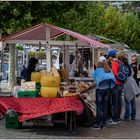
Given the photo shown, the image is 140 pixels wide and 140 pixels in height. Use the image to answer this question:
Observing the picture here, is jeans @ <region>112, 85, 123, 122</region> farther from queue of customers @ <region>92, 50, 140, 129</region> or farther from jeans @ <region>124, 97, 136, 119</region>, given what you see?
jeans @ <region>124, 97, 136, 119</region>

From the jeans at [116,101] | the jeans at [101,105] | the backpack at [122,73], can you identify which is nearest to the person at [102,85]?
the jeans at [101,105]

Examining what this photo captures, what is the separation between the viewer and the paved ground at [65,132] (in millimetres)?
9906

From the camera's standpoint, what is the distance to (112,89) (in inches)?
439

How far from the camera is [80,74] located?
53.2ft

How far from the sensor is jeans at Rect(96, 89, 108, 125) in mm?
10812

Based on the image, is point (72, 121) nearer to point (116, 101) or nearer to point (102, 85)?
point (102, 85)

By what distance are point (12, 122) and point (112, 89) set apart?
7.50ft

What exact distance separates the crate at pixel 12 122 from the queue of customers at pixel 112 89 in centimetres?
166

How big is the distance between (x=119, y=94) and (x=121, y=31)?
45.4 meters

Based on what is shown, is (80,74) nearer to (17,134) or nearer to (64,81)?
(64,81)

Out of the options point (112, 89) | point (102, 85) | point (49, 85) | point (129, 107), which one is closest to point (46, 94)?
point (49, 85)

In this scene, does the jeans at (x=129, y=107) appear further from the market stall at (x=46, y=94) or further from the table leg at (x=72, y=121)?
the table leg at (x=72, y=121)

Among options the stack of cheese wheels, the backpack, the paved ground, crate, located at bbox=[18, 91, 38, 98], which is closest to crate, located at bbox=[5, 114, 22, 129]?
the paved ground

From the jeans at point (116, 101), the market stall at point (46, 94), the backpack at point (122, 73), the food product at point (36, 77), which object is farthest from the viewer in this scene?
the backpack at point (122, 73)
